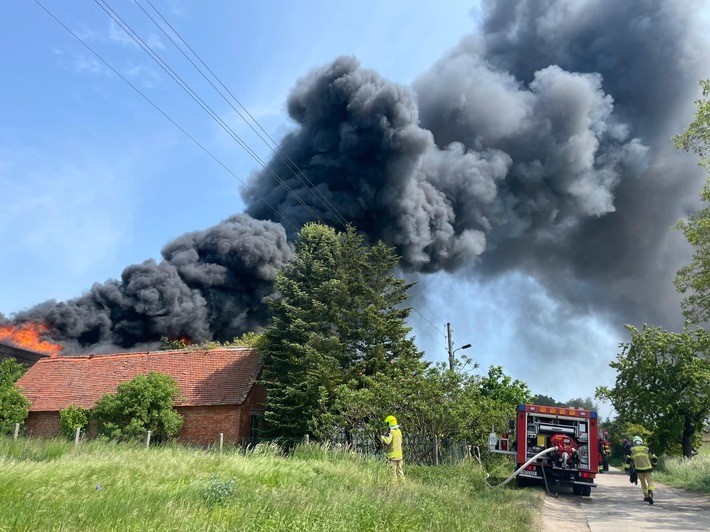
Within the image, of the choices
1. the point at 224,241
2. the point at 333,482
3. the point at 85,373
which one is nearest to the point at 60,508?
the point at 333,482

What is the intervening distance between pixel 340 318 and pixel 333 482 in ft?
47.4

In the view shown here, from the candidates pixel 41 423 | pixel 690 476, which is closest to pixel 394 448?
pixel 690 476

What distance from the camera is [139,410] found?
20.4 meters

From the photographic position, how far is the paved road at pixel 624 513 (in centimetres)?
820

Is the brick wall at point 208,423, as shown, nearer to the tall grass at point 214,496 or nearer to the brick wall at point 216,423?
the brick wall at point 216,423

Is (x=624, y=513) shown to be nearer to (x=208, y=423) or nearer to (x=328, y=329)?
(x=328, y=329)

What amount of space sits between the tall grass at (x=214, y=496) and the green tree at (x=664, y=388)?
24.2m

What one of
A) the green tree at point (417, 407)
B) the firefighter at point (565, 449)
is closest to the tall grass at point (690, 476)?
the firefighter at point (565, 449)

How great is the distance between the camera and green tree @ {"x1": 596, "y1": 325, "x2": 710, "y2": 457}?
28.9 meters

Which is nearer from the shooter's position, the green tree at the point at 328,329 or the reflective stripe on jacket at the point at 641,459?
the reflective stripe on jacket at the point at 641,459

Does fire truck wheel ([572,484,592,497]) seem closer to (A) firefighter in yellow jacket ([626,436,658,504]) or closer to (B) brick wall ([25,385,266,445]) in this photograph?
(A) firefighter in yellow jacket ([626,436,658,504])

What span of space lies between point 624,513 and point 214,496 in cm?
782

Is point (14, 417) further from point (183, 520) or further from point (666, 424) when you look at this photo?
point (666, 424)

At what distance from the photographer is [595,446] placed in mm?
13312
